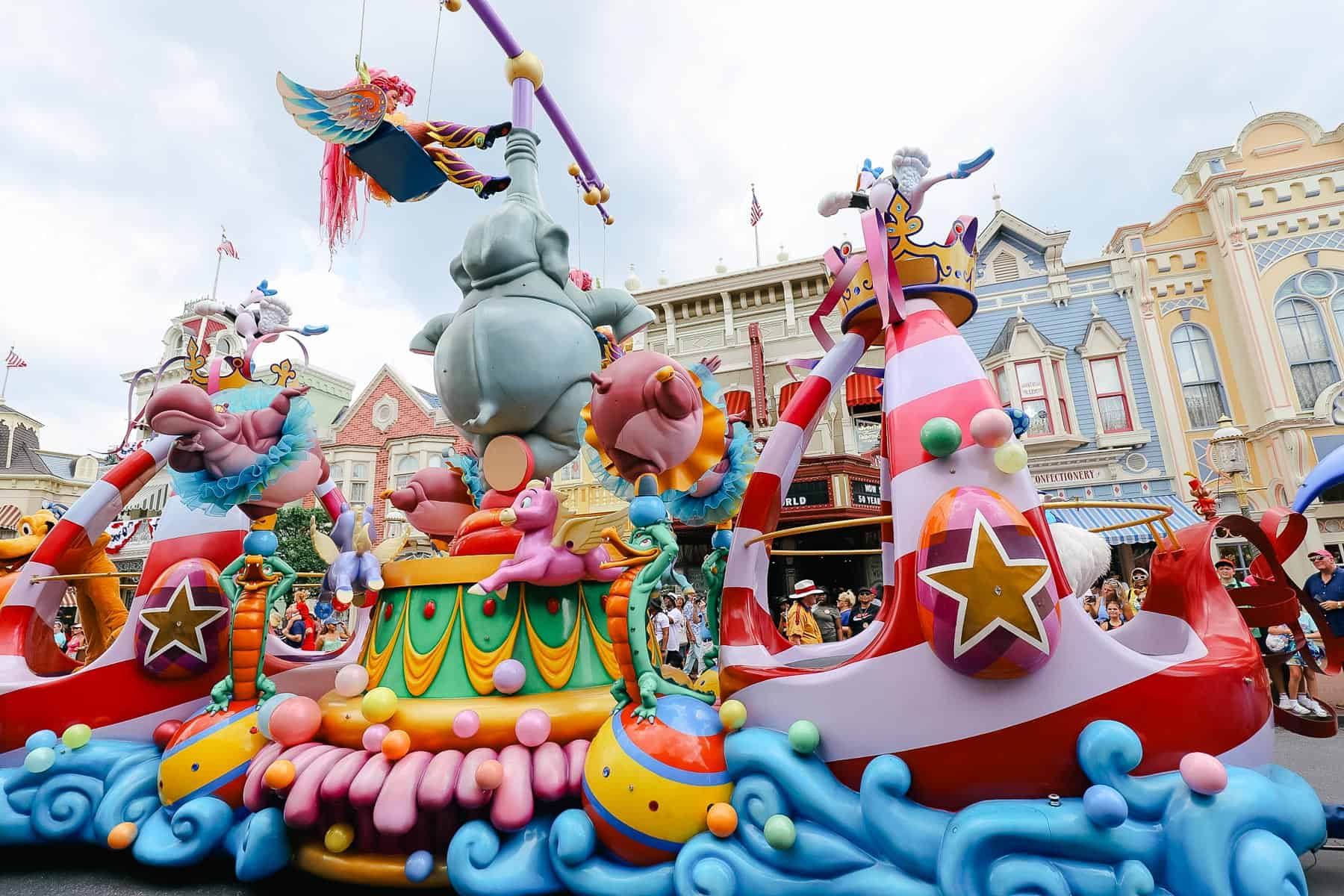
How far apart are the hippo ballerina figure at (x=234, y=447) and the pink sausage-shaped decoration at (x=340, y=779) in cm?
152

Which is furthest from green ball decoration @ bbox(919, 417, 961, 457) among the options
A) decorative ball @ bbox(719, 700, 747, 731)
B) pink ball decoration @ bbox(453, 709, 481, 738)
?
pink ball decoration @ bbox(453, 709, 481, 738)

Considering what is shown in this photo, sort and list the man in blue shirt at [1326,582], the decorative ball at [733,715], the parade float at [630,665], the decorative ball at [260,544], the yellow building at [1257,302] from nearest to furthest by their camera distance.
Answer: the parade float at [630,665] < the decorative ball at [733,715] < the decorative ball at [260,544] < the man in blue shirt at [1326,582] < the yellow building at [1257,302]

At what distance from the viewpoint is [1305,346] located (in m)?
12.8

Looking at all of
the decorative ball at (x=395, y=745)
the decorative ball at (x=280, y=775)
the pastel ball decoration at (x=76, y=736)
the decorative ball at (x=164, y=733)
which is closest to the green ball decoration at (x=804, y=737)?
the decorative ball at (x=395, y=745)

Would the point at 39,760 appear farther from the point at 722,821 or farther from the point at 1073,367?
the point at 1073,367

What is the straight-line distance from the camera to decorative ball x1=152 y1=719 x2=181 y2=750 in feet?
11.3

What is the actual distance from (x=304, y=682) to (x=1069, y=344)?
14.7 m

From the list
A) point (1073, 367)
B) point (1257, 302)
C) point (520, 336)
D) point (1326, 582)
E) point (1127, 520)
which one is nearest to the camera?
point (520, 336)

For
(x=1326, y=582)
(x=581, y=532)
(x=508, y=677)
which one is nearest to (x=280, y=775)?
(x=508, y=677)

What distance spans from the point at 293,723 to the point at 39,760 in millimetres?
1473

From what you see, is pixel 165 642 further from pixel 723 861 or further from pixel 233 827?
pixel 723 861

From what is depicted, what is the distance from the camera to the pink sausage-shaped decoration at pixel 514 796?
2467 millimetres

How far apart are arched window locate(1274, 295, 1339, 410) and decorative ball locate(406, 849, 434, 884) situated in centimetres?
1595

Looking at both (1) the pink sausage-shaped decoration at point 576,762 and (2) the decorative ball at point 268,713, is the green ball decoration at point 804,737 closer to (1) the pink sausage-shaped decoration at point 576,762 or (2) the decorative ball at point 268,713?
(1) the pink sausage-shaped decoration at point 576,762
